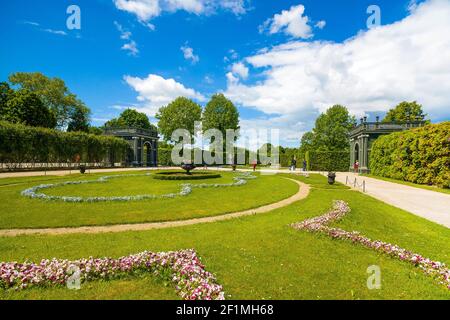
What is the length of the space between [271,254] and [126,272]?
3.34 m

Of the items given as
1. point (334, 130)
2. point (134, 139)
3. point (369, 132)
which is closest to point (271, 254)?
point (369, 132)

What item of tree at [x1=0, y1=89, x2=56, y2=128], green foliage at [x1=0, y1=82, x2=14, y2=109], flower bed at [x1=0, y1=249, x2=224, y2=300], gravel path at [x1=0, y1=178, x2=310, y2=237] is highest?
green foliage at [x1=0, y1=82, x2=14, y2=109]

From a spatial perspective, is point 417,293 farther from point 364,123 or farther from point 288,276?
point 364,123

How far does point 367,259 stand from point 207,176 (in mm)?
18725

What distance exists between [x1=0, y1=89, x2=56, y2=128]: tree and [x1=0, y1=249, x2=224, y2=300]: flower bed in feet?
166

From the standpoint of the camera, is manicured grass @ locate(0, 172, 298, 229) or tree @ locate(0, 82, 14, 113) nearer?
manicured grass @ locate(0, 172, 298, 229)

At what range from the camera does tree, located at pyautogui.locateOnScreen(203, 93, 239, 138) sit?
57.0 meters

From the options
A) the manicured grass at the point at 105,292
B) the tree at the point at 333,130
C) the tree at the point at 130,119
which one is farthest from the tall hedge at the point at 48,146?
the tree at the point at 333,130

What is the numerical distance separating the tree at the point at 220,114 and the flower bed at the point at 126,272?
52.8 m

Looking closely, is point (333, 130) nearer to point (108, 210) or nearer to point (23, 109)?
point (108, 210)

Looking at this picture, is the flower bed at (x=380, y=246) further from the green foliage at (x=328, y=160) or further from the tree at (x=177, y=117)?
the tree at (x=177, y=117)

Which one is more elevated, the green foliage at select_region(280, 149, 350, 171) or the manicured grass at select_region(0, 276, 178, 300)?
the green foliage at select_region(280, 149, 350, 171)

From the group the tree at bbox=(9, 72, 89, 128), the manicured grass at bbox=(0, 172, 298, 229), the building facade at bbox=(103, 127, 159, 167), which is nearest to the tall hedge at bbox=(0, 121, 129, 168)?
the building facade at bbox=(103, 127, 159, 167)

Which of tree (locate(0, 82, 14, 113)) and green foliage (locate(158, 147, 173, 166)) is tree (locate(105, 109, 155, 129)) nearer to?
green foliage (locate(158, 147, 173, 166))
